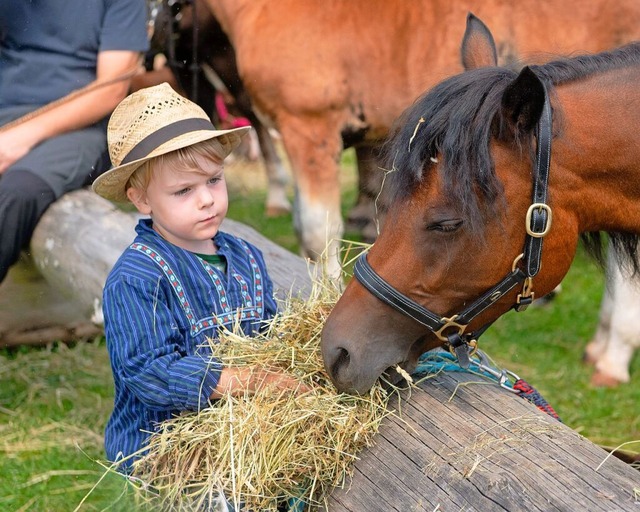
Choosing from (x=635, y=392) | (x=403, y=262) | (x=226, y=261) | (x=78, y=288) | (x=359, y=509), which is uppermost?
(x=403, y=262)

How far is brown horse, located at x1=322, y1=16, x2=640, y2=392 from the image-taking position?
85.5 inches

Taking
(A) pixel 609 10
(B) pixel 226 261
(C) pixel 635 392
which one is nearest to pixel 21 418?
(B) pixel 226 261

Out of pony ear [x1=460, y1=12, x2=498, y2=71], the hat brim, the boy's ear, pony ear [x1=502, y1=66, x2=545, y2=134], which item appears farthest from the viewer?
pony ear [x1=460, y1=12, x2=498, y2=71]

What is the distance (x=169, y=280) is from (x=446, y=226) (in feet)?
2.62

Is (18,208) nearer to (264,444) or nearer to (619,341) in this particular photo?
(264,444)

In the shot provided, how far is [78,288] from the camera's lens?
3.85 meters

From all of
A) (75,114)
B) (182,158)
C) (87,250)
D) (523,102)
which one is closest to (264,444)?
(182,158)

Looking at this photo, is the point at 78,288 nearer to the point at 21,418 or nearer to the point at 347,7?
the point at 21,418

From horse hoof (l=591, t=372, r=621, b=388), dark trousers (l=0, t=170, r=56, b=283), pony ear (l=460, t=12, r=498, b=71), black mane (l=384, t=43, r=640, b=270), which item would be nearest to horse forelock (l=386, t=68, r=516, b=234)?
black mane (l=384, t=43, r=640, b=270)

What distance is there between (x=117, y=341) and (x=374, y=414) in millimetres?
723

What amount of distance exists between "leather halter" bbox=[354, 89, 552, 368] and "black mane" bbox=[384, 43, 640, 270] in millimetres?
59

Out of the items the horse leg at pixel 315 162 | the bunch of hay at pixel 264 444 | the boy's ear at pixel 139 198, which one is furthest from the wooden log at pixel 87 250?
the bunch of hay at pixel 264 444

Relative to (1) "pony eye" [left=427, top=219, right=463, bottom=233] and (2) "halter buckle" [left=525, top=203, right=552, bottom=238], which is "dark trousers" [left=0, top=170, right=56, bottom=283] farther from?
(2) "halter buckle" [left=525, top=203, right=552, bottom=238]

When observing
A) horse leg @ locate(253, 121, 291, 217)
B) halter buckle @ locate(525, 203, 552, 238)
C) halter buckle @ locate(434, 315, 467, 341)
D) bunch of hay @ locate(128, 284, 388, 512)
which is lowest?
horse leg @ locate(253, 121, 291, 217)
